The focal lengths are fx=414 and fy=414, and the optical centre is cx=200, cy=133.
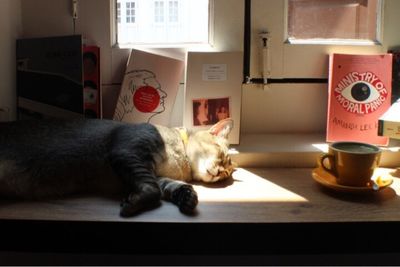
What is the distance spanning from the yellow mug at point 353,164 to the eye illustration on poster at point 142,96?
558 millimetres

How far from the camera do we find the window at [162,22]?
1.35 m

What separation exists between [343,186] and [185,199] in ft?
1.26

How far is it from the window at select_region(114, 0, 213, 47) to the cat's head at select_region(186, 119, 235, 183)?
33cm

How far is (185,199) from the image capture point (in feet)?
3.03

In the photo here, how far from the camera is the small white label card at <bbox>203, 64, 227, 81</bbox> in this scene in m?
1.30

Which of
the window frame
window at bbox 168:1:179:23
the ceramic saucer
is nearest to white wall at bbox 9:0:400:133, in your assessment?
the window frame

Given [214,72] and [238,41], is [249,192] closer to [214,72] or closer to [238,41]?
[214,72]

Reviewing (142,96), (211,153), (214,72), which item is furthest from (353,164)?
(142,96)

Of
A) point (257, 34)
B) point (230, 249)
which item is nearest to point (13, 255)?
point (230, 249)

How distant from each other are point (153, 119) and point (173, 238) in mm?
556

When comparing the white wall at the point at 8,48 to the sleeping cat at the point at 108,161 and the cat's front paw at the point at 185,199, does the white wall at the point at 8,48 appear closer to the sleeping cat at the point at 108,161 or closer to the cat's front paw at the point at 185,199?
the sleeping cat at the point at 108,161

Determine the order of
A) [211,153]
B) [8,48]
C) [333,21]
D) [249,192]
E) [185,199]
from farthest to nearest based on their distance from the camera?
[333,21] < [8,48] < [211,153] < [249,192] < [185,199]

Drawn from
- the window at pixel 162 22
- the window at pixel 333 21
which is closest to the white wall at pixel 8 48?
the window at pixel 162 22

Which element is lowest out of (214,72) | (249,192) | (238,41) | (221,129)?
(249,192)
